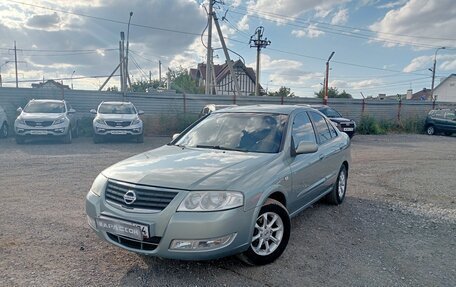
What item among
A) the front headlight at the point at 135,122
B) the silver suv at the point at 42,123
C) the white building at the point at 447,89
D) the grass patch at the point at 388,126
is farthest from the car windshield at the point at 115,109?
the white building at the point at 447,89

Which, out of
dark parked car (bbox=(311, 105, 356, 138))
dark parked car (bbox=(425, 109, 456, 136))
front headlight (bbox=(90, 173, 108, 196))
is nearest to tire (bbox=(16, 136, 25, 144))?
front headlight (bbox=(90, 173, 108, 196))

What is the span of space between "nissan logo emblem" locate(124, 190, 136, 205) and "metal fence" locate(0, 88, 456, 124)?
14.4m

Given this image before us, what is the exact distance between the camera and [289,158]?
11.9 feet

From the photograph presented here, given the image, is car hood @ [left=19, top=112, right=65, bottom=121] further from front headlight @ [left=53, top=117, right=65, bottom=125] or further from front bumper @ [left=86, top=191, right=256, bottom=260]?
front bumper @ [left=86, top=191, right=256, bottom=260]

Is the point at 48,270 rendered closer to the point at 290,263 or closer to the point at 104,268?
the point at 104,268

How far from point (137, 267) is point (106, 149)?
27.9ft

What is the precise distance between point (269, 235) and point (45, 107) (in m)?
12.0

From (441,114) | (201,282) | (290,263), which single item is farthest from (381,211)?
(441,114)

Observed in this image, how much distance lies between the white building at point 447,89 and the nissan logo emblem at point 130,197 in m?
61.0

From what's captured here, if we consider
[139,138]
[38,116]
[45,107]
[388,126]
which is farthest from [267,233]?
[388,126]

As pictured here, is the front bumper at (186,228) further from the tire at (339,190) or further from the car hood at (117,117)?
the car hood at (117,117)

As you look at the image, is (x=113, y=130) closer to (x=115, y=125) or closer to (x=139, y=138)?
(x=115, y=125)

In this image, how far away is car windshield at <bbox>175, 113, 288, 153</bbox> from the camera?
3744 millimetres

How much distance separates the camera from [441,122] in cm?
1947
